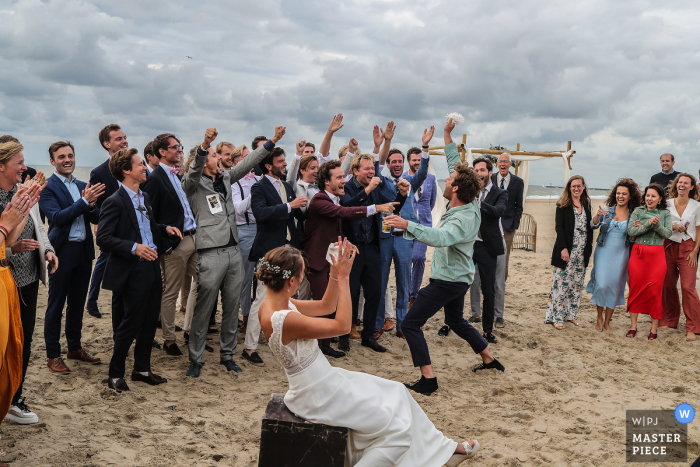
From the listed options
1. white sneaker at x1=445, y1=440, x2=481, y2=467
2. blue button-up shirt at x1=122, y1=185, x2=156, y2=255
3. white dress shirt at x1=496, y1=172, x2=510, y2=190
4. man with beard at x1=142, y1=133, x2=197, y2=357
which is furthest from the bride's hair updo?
white dress shirt at x1=496, y1=172, x2=510, y2=190

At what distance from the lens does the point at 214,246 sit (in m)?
4.47

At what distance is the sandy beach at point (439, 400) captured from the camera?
10.9 feet

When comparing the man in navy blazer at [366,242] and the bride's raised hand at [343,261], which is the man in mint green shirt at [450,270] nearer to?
the man in navy blazer at [366,242]

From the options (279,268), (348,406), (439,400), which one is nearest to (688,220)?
(439,400)

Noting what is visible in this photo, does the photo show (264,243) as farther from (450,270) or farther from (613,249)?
(613,249)

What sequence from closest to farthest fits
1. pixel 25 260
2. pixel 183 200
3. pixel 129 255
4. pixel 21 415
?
pixel 25 260 < pixel 21 415 < pixel 129 255 < pixel 183 200

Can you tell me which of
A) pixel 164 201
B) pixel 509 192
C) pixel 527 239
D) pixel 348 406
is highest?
pixel 509 192

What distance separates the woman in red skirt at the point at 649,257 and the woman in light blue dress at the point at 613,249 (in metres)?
0.12

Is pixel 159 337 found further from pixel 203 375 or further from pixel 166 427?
pixel 166 427

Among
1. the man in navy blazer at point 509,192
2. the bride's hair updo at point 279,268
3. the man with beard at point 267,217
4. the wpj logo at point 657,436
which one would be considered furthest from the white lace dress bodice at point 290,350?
the man in navy blazer at point 509,192

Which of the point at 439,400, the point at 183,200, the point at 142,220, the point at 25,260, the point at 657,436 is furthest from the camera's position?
the point at 183,200

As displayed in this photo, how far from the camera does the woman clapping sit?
6.30 metres

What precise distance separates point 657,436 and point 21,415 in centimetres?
459

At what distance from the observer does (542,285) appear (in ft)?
29.5
